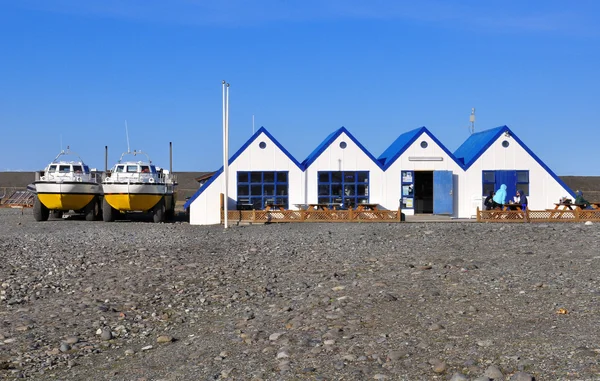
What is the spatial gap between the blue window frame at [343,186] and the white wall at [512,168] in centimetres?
444

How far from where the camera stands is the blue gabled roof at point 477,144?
30781 mm

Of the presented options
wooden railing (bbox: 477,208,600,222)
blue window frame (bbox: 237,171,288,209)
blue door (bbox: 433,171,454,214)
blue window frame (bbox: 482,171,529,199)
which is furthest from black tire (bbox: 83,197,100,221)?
blue window frame (bbox: 482,171,529,199)

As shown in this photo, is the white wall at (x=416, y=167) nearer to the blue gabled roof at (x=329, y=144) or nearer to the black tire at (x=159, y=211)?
the blue gabled roof at (x=329, y=144)

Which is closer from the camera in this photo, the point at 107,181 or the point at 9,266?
the point at 9,266

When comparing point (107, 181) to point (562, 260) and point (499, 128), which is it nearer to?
point (499, 128)

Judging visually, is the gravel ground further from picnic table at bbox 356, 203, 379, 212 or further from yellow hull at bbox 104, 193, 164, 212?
yellow hull at bbox 104, 193, 164, 212

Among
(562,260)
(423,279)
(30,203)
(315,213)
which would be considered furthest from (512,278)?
(30,203)

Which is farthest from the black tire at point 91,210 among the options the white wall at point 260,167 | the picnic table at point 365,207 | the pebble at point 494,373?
the pebble at point 494,373

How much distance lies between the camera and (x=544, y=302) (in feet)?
31.1

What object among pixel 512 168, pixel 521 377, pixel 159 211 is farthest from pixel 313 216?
pixel 521 377

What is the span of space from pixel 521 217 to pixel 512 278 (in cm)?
1618

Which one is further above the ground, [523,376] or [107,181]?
[107,181]

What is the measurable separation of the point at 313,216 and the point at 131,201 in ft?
25.7

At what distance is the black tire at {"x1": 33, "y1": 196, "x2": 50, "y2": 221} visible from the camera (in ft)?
98.3
